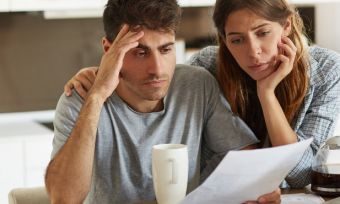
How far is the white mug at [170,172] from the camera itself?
5.19 feet

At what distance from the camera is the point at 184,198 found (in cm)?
151

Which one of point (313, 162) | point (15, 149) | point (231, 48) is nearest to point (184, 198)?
point (313, 162)

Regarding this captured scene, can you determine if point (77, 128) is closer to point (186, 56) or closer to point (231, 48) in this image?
point (231, 48)

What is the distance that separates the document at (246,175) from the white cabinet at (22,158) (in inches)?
76.4

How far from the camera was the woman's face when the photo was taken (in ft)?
6.37

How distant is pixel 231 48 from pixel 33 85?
6.92ft

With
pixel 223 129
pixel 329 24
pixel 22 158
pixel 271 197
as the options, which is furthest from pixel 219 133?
pixel 329 24

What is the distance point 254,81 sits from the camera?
7.00ft

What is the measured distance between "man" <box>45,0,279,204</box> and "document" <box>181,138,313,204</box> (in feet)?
1.15

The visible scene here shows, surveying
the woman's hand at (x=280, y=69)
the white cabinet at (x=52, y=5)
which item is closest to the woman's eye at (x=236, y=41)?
the woman's hand at (x=280, y=69)

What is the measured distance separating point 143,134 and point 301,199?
0.48 metres

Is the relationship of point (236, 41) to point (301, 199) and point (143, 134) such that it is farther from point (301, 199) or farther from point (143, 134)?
point (301, 199)

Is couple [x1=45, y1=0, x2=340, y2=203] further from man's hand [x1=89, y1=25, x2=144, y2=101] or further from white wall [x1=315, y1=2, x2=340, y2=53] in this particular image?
white wall [x1=315, y1=2, x2=340, y2=53]

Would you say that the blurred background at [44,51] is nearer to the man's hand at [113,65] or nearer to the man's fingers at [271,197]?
the man's hand at [113,65]
